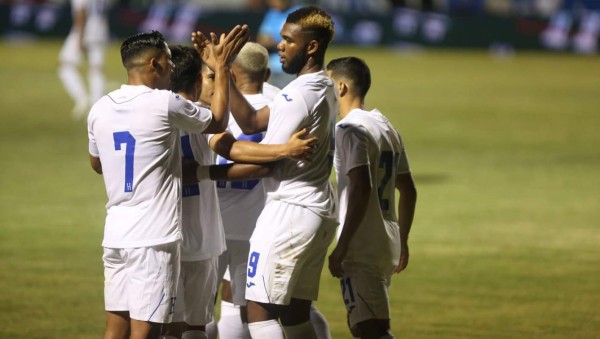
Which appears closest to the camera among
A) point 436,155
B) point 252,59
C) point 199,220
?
point 199,220

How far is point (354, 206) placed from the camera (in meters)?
6.17

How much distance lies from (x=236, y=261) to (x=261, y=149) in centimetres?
125

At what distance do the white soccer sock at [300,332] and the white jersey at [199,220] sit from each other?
657 millimetres

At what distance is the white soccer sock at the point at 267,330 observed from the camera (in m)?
5.95

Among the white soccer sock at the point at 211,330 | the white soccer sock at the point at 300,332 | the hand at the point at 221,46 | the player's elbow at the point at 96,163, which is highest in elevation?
the hand at the point at 221,46

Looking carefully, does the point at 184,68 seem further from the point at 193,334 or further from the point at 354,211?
the point at 193,334

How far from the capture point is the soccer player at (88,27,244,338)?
589 cm

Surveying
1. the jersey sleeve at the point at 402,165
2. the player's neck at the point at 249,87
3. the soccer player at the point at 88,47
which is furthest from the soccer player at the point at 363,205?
the soccer player at the point at 88,47

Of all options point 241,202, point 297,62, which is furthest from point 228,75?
point 241,202

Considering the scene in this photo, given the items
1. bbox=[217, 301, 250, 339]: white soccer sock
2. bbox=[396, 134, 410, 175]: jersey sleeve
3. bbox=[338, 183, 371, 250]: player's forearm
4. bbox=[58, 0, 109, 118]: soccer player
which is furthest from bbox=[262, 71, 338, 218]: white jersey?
bbox=[58, 0, 109, 118]: soccer player

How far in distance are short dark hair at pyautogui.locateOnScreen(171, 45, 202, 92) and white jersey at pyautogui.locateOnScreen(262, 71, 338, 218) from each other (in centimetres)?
67

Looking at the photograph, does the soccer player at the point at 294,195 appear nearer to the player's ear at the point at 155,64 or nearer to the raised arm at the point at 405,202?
the player's ear at the point at 155,64

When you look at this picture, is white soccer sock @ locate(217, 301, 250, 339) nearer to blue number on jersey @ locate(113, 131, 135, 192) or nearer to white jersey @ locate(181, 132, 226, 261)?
white jersey @ locate(181, 132, 226, 261)

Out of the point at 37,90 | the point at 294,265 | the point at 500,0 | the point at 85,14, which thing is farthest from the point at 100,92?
the point at 500,0
